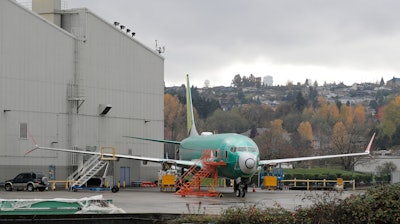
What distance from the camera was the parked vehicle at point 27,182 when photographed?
160 ft

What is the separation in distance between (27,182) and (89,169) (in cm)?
669

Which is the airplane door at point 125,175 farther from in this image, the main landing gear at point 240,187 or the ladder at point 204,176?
the main landing gear at point 240,187

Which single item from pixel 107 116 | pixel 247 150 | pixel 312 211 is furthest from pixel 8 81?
pixel 312 211

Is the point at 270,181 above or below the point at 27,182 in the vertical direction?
below

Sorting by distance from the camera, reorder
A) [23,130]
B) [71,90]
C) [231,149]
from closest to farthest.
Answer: [231,149], [23,130], [71,90]

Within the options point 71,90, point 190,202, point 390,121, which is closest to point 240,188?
point 190,202

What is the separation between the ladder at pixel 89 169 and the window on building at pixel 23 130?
476cm

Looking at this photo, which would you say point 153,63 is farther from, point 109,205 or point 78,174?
point 109,205

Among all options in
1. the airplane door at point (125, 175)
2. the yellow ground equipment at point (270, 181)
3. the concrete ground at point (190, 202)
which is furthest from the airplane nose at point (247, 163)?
the airplane door at point (125, 175)

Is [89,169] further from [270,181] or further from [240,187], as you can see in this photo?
[240,187]

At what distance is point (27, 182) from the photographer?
48750 mm

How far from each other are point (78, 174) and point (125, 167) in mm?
7105

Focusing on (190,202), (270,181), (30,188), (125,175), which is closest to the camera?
(190,202)

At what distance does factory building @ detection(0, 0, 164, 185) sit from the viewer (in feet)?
166
